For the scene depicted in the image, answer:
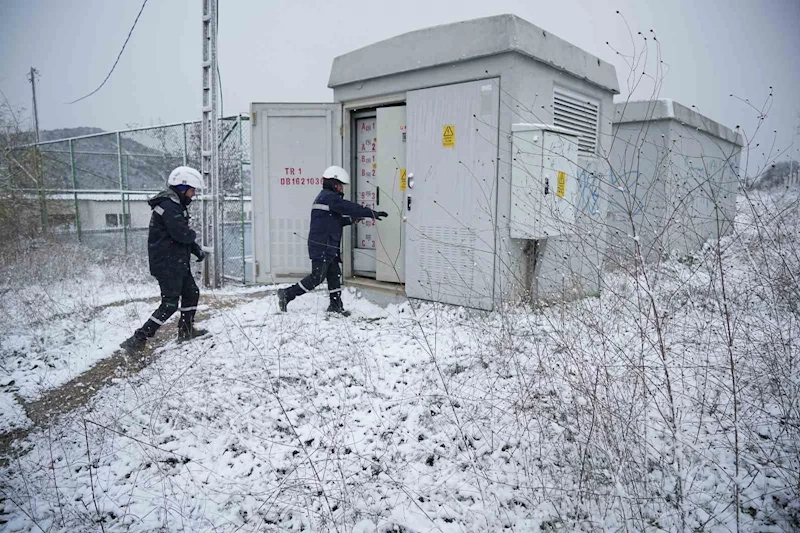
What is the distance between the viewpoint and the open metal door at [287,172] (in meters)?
7.26

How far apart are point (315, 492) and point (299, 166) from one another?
5351mm

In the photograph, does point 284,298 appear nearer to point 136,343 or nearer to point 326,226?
point 326,226

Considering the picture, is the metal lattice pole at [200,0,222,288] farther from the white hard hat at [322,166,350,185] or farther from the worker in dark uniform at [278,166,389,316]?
the white hard hat at [322,166,350,185]

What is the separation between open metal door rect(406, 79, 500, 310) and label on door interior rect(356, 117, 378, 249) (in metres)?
1.17

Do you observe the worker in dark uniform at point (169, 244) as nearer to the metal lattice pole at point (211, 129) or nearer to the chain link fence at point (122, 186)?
the metal lattice pole at point (211, 129)

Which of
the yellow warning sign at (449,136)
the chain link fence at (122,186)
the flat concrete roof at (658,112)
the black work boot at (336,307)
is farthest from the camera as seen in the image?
the flat concrete roof at (658,112)

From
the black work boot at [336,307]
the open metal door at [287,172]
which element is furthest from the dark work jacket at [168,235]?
the open metal door at [287,172]

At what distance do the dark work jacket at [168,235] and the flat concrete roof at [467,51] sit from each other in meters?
3.00

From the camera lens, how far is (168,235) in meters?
5.19

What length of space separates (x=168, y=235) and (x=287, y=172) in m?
2.54

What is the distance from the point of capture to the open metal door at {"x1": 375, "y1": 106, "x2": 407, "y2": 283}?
21.7ft

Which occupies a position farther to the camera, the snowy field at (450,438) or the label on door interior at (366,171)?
the label on door interior at (366,171)

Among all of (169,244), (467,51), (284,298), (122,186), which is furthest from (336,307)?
(122,186)

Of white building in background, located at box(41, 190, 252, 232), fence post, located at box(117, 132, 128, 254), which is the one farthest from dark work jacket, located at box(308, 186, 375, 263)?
white building in background, located at box(41, 190, 252, 232)
